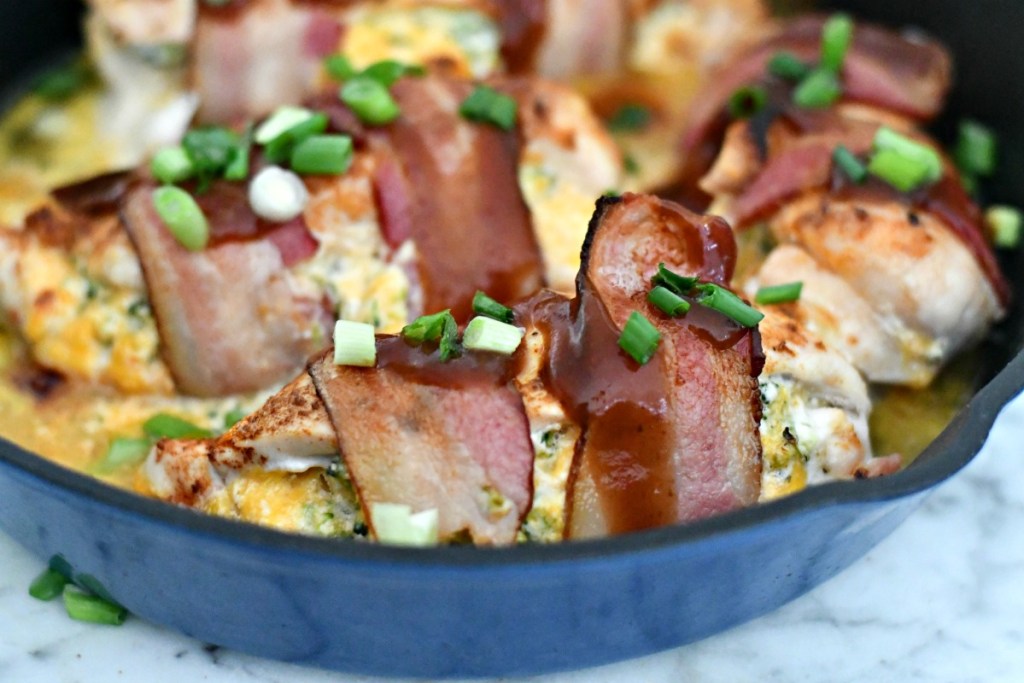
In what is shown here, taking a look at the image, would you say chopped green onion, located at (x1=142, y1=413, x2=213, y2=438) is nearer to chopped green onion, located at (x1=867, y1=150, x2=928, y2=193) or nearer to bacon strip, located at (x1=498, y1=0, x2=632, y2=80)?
bacon strip, located at (x1=498, y1=0, x2=632, y2=80)

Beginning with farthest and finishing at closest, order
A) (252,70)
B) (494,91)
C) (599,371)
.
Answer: (252,70)
(494,91)
(599,371)

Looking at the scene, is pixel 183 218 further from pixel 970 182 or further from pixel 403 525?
pixel 970 182

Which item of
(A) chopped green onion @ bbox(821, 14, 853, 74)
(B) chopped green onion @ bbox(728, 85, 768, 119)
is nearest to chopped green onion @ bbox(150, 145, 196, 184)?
(B) chopped green onion @ bbox(728, 85, 768, 119)

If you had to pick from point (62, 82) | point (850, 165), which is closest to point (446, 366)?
point (850, 165)

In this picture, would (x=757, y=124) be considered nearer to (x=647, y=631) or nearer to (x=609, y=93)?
(x=609, y=93)

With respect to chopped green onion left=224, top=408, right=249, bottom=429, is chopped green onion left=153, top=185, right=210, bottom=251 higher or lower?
higher

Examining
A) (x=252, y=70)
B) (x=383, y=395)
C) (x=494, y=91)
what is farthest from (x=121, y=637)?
(x=252, y=70)
